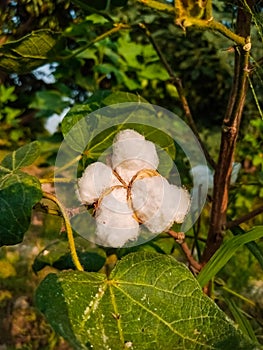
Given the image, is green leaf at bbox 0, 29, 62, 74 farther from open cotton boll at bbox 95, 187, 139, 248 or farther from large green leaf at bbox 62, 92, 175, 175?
open cotton boll at bbox 95, 187, 139, 248

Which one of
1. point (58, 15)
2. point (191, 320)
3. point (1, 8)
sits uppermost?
point (191, 320)

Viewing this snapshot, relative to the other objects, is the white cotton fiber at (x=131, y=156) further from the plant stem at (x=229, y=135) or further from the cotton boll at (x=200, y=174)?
the cotton boll at (x=200, y=174)

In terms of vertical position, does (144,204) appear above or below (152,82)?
above

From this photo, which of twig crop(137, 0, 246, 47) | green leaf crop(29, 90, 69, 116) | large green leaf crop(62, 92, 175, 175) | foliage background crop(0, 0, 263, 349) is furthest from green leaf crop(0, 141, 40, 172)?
green leaf crop(29, 90, 69, 116)

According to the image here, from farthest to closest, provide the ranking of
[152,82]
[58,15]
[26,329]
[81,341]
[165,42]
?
[152,82], [165,42], [58,15], [26,329], [81,341]

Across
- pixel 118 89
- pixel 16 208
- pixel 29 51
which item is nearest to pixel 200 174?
pixel 29 51

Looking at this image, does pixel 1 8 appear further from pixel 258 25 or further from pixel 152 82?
pixel 258 25

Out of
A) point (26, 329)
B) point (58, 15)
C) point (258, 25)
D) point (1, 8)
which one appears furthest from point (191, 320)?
point (58, 15)
